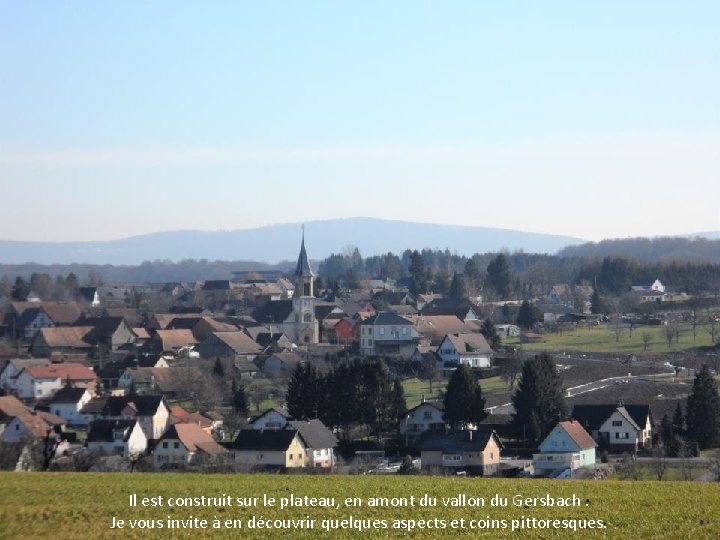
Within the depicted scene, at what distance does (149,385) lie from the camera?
49.9 meters

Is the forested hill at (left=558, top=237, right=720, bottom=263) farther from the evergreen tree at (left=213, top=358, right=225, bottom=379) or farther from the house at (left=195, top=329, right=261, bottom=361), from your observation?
the evergreen tree at (left=213, top=358, right=225, bottom=379)

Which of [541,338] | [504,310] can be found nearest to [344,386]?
[541,338]

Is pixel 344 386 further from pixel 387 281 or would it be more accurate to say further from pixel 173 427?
pixel 387 281

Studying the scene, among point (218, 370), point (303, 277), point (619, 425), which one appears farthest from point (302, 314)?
point (619, 425)

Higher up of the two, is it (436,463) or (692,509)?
(692,509)

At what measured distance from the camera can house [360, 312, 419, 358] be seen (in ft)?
207

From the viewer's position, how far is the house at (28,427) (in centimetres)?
3625

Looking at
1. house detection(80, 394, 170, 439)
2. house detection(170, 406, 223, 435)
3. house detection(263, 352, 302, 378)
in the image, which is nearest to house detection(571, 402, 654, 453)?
house detection(170, 406, 223, 435)

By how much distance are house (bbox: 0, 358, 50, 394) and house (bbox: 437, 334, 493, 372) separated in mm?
18232

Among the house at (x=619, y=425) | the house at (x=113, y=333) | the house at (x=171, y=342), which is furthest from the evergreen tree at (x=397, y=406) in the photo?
the house at (x=113, y=333)

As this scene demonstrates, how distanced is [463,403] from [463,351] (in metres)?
17.8

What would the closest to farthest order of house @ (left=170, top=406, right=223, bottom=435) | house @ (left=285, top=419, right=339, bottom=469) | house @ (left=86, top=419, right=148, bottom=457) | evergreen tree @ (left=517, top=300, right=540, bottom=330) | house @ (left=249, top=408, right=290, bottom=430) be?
house @ (left=285, top=419, right=339, bottom=469), house @ (left=86, top=419, right=148, bottom=457), house @ (left=249, top=408, right=290, bottom=430), house @ (left=170, top=406, right=223, bottom=435), evergreen tree @ (left=517, top=300, right=540, bottom=330)

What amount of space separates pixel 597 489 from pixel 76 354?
49091mm

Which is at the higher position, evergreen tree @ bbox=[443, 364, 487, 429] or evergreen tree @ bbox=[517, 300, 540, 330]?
evergreen tree @ bbox=[517, 300, 540, 330]
